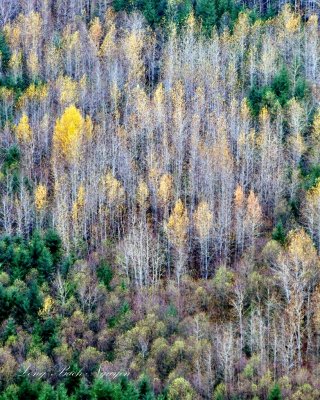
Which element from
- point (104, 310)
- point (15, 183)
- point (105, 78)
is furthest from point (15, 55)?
point (104, 310)

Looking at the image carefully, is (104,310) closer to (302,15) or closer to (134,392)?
(134,392)

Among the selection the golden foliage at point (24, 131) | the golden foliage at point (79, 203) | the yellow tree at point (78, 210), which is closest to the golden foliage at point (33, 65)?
the golden foliage at point (24, 131)

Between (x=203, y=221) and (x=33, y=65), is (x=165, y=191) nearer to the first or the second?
(x=203, y=221)

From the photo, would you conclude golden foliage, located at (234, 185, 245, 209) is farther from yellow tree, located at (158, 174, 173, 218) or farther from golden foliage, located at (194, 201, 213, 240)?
yellow tree, located at (158, 174, 173, 218)

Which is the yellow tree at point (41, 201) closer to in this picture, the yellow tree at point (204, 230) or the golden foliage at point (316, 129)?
the yellow tree at point (204, 230)

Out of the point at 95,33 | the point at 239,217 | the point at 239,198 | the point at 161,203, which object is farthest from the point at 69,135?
the point at 95,33
